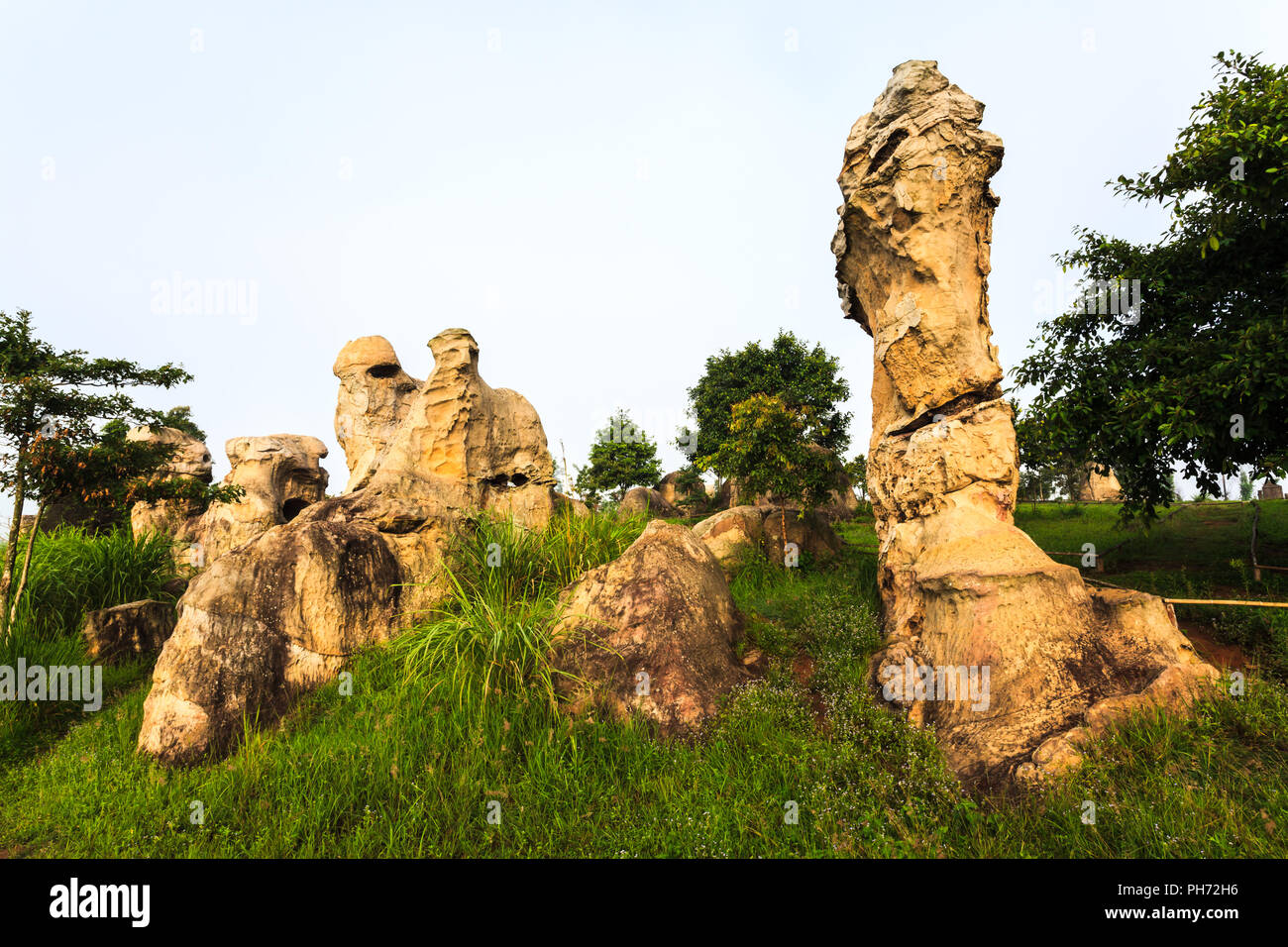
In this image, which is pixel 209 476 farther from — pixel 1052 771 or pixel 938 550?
pixel 1052 771

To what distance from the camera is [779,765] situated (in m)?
4.45

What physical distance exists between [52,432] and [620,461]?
77.1ft

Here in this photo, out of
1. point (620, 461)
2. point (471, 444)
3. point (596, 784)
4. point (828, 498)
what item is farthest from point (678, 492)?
point (596, 784)

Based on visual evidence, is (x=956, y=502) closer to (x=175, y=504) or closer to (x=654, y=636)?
(x=654, y=636)

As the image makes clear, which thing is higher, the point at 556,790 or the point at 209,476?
the point at 209,476

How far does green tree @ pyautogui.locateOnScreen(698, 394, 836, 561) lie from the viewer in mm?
12031

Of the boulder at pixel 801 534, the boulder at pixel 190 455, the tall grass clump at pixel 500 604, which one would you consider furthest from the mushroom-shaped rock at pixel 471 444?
the boulder at pixel 190 455

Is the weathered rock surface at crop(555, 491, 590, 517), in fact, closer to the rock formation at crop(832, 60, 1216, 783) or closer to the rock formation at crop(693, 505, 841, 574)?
the rock formation at crop(693, 505, 841, 574)

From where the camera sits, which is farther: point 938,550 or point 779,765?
point 938,550

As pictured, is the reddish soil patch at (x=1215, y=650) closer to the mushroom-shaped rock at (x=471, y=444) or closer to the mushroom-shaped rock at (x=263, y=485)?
the mushroom-shaped rock at (x=471, y=444)

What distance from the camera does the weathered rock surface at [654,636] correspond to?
5449mm

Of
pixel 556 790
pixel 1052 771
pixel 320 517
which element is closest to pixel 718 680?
pixel 556 790

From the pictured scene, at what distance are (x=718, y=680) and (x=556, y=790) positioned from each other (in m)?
2.14
